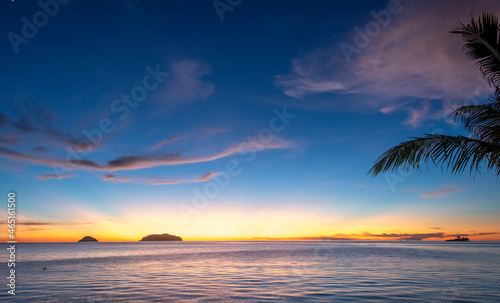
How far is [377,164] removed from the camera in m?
9.79

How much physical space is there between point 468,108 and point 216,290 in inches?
717

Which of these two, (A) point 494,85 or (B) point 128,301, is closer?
(A) point 494,85

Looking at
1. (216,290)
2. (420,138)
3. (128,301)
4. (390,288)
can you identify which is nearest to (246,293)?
(216,290)

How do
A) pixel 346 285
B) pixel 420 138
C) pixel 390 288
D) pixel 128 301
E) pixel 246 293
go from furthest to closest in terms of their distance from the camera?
pixel 346 285 < pixel 390 288 < pixel 246 293 < pixel 128 301 < pixel 420 138

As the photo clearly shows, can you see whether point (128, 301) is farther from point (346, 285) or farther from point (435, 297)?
point (435, 297)

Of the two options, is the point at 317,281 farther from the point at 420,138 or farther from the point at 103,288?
the point at 420,138

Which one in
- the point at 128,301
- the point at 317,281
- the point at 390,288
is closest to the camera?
the point at 128,301

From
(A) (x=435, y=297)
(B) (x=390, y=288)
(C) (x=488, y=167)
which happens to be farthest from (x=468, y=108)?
(B) (x=390, y=288)

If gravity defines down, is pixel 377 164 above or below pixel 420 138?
below

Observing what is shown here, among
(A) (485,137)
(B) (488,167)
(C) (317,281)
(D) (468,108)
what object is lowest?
(C) (317,281)

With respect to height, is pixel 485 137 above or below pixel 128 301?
above

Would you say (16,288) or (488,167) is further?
(16,288)

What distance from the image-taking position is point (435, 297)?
17.6 meters

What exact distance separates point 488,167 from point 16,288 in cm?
3080
